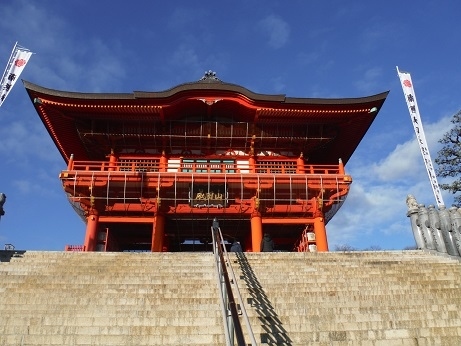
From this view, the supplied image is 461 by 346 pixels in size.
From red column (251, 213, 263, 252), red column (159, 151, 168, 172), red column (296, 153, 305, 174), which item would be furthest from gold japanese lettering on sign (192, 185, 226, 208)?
red column (296, 153, 305, 174)

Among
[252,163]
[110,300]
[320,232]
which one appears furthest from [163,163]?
[110,300]

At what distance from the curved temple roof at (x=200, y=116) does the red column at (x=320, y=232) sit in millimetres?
3760

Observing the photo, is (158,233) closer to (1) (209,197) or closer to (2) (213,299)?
(1) (209,197)

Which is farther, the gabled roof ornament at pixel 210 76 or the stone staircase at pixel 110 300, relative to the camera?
the gabled roof ornament at pixel 210 76

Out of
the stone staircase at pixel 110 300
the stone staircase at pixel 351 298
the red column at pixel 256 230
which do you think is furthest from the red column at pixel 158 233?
the stone staircase at pixel 351 298

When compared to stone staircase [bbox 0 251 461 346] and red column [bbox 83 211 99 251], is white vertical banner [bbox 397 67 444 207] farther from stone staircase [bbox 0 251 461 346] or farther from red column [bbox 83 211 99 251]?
red column [bbox 83 211 99 251]

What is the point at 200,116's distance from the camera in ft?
62.5

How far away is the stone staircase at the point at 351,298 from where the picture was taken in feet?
20.2

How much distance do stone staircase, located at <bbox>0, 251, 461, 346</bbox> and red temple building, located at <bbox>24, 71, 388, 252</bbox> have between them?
22.5 feet

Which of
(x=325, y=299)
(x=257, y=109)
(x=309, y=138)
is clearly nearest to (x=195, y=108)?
(x=257, y=109)

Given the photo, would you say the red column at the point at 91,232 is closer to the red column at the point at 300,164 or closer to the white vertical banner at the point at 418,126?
the red column at the point at 300,164

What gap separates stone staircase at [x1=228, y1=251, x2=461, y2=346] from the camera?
6164mm

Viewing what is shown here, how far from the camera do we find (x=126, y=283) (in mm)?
8188

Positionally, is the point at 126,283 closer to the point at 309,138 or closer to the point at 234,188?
the point at 234,188
